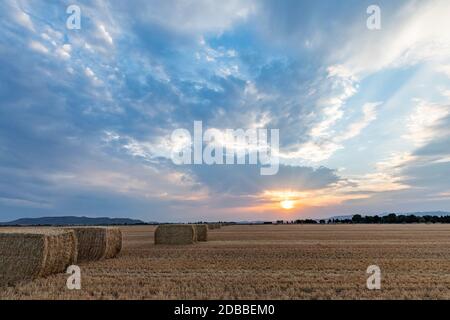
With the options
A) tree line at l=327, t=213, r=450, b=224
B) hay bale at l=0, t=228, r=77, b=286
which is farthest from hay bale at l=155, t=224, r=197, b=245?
tree line at l=327, t=213, r=450, b=224

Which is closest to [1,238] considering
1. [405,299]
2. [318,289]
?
[318,289]

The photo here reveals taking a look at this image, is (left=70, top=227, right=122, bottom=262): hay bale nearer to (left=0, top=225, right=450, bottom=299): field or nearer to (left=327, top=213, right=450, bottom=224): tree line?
(left=0, top=225, right=450, bottom=299): field

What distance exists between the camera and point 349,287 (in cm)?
1061

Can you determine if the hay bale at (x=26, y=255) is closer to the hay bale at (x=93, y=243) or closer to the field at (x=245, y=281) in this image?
the field at (x=245, y=281)

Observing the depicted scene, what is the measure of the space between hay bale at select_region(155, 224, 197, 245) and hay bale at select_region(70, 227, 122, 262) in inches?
413

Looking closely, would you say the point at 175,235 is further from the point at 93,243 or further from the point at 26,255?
the point at 26,255

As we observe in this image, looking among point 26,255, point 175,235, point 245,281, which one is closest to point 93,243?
point 26,255

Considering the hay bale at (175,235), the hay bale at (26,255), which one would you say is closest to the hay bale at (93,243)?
the hay bale at (26,255)

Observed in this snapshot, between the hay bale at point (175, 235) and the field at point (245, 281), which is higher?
the hay bale at point (175, 235)

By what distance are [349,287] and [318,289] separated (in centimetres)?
82

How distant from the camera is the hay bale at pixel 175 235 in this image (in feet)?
96.5

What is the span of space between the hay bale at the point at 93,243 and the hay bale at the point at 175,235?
10483mm

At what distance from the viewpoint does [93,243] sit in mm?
18391
